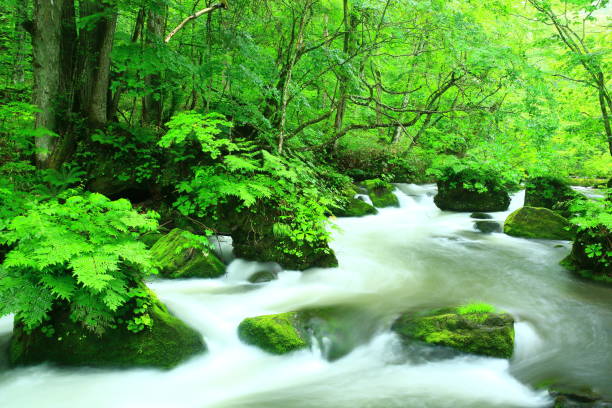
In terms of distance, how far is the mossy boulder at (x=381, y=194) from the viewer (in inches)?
521

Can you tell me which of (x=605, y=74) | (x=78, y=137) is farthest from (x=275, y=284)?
(x=605, y=74)

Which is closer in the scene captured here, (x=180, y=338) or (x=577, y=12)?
(x=180, y=338)

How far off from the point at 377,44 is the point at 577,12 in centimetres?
581

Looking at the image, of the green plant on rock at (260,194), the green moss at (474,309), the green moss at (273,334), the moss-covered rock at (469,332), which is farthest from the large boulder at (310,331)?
the green plant on rock at (260,194)

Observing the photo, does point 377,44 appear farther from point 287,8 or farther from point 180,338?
point 180,338

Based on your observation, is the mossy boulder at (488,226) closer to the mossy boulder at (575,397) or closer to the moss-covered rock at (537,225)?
the moss-covered rock at (537,225)

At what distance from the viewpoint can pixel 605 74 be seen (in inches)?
394

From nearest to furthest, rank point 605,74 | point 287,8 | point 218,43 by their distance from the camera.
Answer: point 218,43 → point 287,8 → point 605,74

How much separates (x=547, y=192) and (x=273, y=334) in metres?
11.2

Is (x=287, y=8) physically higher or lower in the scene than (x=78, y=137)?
higher

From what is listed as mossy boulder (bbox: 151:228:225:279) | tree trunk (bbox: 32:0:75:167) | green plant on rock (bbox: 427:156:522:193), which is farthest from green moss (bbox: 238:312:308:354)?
green plant on rock (bbox: 427:156:522:193)

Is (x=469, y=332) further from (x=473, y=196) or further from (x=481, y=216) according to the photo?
(x=473, y=196)

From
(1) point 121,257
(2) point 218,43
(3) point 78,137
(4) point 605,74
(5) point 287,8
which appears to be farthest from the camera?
(4) point 605,74

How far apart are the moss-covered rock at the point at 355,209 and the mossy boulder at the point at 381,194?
1.01 metres
